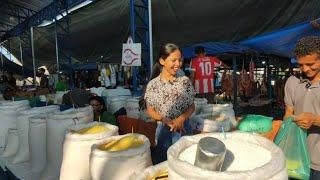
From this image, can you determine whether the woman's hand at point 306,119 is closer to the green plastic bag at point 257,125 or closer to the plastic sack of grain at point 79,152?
the green plastic bag at point 257,125

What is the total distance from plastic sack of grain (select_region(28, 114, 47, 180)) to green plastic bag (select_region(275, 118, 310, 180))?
2.16 m

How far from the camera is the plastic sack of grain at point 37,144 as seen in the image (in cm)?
320

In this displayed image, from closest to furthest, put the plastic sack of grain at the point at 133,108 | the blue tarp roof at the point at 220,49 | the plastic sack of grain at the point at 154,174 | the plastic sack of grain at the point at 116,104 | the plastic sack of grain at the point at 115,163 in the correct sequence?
the plastic sack of grain at the point at 154,174, the plastic sack of grain at the point at 115,163, the plastic sack of grain at the point at 133,108, the plastic sack of grain at the point at 116,104, the blue tarp roof at the point at 220,49

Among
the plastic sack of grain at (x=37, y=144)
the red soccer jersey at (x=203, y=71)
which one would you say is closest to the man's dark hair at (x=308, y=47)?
the plastic sack of grain at (x=37, y=144)

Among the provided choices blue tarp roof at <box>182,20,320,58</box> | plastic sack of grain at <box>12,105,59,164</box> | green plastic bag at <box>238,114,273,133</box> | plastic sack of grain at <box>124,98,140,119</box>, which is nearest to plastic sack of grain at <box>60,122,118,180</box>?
green plastic bag at <box>238,114,273,133</box>

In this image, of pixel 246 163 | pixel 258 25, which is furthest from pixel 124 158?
pixel 258 25

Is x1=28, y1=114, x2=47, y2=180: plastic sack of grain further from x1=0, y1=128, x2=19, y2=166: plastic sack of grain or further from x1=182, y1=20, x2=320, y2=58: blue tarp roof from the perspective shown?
x1=182, y1=20, x2=320, y2=58: blue tarp roof

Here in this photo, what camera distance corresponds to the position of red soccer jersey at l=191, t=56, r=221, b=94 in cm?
665

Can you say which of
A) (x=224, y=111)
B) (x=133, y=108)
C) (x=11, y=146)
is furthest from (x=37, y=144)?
(x=224, y=111)

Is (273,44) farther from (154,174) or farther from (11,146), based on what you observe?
(154,174)

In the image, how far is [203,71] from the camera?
667cm

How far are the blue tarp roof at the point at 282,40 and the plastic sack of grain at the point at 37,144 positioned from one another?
173 inches

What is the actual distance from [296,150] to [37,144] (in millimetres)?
2323

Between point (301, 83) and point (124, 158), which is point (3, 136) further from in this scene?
point (301, 83)
